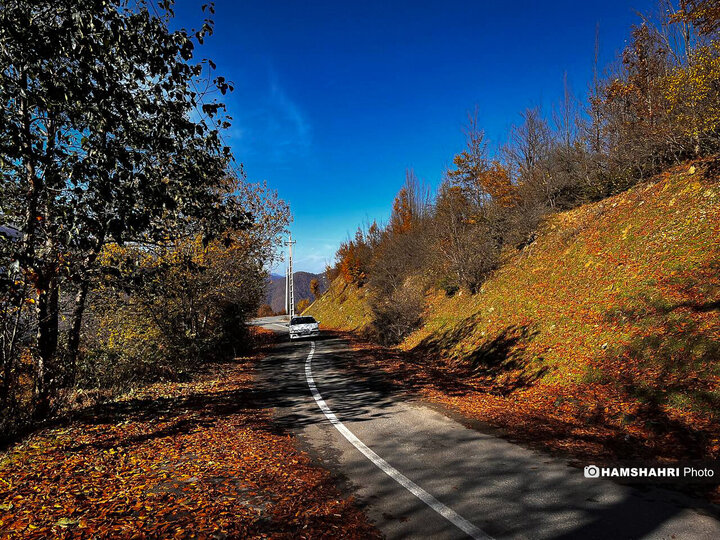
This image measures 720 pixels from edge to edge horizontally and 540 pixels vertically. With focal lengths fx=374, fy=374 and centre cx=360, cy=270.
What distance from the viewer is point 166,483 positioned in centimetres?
439

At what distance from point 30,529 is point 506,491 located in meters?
4.61

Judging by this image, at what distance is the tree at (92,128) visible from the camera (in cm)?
420

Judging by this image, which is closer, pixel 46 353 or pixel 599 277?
pixel 46 353

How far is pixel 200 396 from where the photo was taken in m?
9.21

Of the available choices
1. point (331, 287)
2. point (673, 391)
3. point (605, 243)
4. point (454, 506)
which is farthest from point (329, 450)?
point (331, 287)

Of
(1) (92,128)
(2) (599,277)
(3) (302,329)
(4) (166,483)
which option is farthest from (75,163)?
(3) (302,329)

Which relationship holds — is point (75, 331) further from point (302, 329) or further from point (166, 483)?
point (302, 329)

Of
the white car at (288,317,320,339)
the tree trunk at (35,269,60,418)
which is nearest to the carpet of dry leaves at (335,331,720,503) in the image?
the tree trunk at (35,269,60,418)

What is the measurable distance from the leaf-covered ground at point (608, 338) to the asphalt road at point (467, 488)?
99 cm

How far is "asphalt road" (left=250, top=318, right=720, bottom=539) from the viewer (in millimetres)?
3363

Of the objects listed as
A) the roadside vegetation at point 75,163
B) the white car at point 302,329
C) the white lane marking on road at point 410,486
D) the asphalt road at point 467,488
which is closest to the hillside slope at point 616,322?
the asphalt road at point 467,488

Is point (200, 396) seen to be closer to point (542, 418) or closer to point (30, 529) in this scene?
point (30, 529)

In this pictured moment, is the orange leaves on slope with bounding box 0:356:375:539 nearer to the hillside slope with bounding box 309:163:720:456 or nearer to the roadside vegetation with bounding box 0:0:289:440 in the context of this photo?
the roadside vegetation with bounding box 0:0:289:440

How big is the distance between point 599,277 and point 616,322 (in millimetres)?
2873
